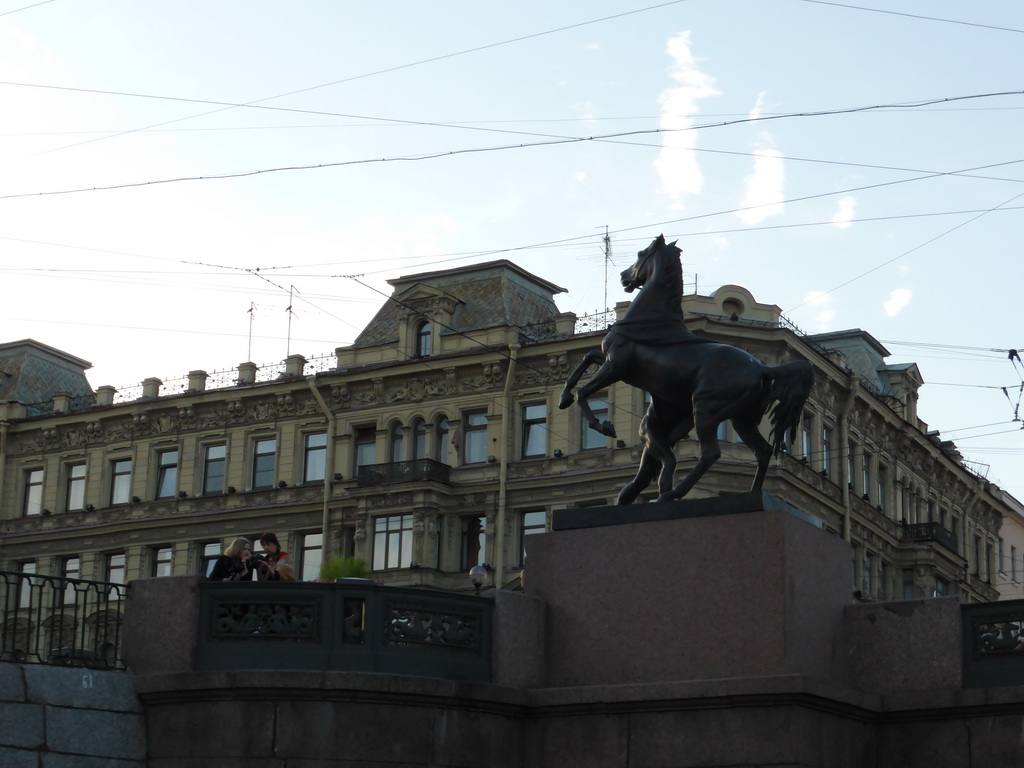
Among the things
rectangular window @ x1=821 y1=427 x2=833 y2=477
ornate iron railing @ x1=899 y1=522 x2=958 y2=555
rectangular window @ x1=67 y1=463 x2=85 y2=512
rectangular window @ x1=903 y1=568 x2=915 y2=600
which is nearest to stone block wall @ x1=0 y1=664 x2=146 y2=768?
rectangular window @ x1=821 y1=427 x2=833 y2=477

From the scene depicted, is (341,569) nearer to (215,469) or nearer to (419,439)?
(419,439)

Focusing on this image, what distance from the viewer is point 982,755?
11.1 m

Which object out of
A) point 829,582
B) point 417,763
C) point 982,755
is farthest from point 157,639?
point 982,755

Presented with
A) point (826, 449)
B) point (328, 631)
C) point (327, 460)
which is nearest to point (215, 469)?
point (327, 460)

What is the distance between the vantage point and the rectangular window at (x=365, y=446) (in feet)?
148

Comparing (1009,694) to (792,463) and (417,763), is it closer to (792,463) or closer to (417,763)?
(417,763)

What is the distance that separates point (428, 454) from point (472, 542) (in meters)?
2.51

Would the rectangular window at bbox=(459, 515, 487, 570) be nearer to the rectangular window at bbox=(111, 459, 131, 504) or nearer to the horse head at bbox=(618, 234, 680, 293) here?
the rectangular window at bbox=(111, 459, 131, 504)

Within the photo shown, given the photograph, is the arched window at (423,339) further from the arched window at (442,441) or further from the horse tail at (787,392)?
the horse tail at (787,392)

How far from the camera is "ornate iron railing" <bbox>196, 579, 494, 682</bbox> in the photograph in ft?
37.0

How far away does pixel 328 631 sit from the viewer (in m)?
11.3

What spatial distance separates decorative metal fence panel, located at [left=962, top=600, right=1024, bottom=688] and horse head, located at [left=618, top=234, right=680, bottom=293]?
10.3 ft

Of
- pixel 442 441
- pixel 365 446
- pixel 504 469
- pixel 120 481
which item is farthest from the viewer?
pixel 120 481

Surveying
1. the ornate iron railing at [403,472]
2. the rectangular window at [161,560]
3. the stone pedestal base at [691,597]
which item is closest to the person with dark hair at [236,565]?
the stone pedestal base at [691,597]
